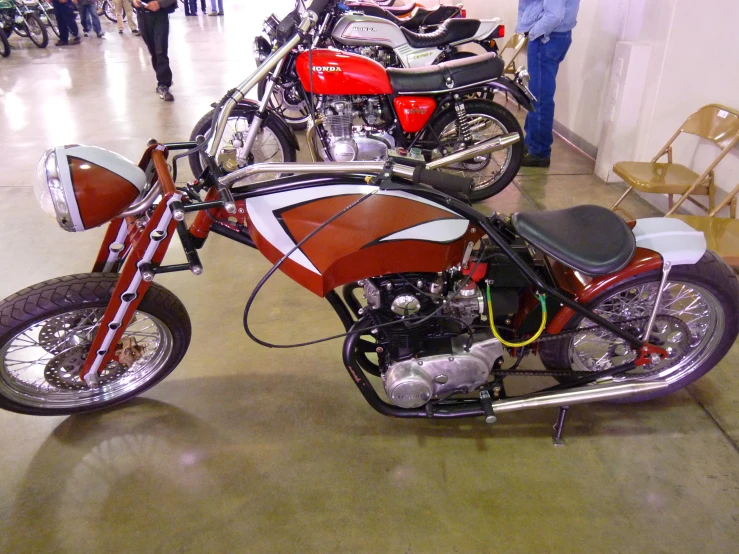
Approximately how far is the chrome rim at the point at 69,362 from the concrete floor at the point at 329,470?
110 mm

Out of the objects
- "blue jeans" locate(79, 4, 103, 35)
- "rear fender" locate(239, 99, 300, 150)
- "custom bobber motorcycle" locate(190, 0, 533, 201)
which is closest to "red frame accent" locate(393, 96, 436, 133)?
"custom bobber motorcycle" locate(190, 0, 533, 201)

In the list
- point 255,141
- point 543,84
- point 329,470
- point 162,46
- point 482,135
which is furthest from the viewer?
point 162,46

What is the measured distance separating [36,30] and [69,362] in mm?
9357

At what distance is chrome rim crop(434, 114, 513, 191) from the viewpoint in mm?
3646

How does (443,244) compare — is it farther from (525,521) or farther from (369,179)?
(525,521)

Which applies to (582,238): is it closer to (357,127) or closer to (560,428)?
(560,428)

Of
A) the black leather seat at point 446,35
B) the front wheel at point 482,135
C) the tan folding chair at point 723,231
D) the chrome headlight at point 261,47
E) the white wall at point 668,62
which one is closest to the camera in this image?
the tan folding chair at point 723,231

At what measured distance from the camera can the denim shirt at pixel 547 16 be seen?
3.83 m

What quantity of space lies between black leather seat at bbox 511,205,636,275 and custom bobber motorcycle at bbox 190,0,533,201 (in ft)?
5.31

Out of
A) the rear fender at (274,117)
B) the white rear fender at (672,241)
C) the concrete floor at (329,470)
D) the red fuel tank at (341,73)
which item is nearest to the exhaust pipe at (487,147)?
the red fuel tank at (341,73)

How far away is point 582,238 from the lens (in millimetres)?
1666

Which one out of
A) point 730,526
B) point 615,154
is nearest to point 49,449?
point 730,526

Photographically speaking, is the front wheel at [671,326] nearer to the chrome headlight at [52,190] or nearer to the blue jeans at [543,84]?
the chrome headlight at [52,190]

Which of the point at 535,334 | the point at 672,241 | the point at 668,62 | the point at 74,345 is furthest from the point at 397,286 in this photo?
the point at 668,62
